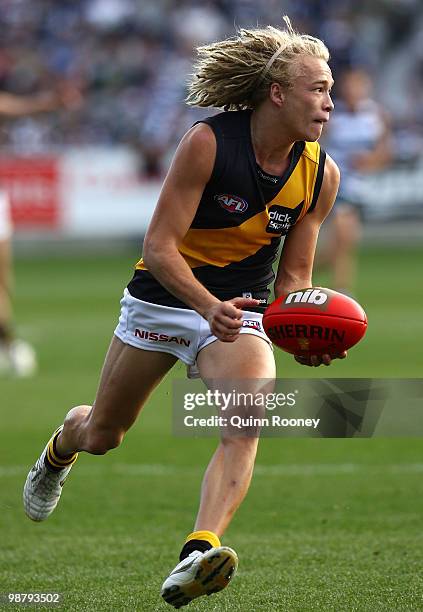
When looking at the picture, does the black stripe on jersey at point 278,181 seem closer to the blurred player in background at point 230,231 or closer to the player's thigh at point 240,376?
the blurred player in background at point 230,231

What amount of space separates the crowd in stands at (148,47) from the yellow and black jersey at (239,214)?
20544 mm

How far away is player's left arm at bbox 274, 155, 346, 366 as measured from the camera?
5395 mm

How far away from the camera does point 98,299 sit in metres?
18.0

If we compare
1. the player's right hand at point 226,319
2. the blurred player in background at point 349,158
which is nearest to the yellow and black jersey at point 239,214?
the player's right hand at point 226,319

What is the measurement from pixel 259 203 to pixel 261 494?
8.01 feet

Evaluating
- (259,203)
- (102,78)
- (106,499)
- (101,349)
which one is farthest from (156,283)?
(102,78)

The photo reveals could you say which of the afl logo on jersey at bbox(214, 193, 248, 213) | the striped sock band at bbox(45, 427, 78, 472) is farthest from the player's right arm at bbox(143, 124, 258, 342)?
the striped sock band at bbox(45, 427, 78, 472)

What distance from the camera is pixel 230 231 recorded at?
5234mm

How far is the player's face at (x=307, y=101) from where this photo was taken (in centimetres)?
510

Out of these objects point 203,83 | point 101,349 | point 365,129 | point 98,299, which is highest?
point 203,83

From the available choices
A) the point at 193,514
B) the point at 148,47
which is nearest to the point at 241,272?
the point at 193,514

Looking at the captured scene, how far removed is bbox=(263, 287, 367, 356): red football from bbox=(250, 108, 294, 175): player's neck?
549 mm

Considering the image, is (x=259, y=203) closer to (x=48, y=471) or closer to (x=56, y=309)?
(x=48, y=471)

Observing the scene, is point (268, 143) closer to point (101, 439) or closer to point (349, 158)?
point (101, 439)
